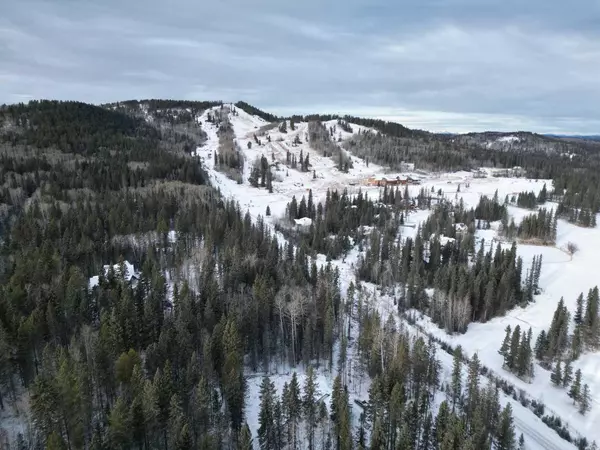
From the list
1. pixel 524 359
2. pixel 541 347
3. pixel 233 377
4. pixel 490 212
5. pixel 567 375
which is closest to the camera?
pixel 233 377

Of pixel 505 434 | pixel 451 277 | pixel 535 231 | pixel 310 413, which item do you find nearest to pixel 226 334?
pixel 310 413

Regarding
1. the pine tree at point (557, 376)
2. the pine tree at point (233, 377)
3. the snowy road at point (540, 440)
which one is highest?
the pine tree at point (233, 377)

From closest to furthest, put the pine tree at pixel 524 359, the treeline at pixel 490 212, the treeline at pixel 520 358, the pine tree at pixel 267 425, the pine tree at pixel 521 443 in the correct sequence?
the pine tree at pixel 267 425, the pine tree at pixel 521 443, the pine tree at pixel 524 359, the treeline at pixel 520 358, the treeline at pixel 490 212

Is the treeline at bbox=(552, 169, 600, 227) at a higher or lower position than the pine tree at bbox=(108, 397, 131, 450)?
higher

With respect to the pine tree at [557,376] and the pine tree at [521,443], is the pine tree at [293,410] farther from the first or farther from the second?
the pine tree at [557,376]

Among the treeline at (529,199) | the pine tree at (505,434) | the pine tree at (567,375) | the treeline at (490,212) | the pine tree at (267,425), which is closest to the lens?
the pine tree at (267,425)

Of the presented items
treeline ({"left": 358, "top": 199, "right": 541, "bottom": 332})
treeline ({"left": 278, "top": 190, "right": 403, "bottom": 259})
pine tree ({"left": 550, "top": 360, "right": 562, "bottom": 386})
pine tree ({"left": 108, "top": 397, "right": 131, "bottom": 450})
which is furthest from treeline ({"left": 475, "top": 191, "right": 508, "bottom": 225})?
pine tree ({"left": 108, "top": 397, "right": 131, "bottom": 450})

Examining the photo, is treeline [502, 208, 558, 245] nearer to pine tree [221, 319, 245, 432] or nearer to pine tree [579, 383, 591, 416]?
pine tree [579, 383, 591, 416]

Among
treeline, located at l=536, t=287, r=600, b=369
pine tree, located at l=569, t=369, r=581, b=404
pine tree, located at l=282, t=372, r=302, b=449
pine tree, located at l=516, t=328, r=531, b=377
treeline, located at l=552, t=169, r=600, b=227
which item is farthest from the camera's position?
treeline, located at l=552, t=169, r=600, b=227

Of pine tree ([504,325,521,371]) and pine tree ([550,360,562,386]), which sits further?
pine tree ([504,325,521,371])

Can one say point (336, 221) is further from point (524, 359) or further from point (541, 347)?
point (524, 359)

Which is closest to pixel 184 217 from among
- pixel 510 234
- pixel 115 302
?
pixel 115 302

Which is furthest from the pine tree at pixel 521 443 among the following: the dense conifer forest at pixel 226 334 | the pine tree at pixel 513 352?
the pine tree at pixel 513 352

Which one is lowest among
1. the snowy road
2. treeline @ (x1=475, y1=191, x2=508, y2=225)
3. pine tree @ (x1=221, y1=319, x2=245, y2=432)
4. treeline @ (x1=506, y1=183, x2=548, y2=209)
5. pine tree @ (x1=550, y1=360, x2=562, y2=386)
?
the snowy road
